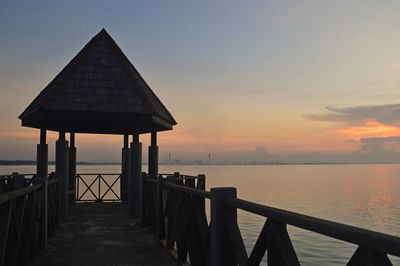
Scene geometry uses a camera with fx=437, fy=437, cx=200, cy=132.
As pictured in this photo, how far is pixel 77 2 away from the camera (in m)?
12.7

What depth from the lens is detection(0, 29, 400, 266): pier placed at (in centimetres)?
362

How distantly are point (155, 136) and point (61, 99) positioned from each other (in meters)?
3.66

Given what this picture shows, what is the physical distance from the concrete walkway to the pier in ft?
0.06

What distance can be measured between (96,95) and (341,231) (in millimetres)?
10324

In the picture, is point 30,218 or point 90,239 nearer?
point 30,218

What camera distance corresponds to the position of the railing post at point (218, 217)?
4895 millimetres

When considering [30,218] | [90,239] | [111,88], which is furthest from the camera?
[111,88]

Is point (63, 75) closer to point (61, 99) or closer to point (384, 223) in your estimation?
point (61, 99)

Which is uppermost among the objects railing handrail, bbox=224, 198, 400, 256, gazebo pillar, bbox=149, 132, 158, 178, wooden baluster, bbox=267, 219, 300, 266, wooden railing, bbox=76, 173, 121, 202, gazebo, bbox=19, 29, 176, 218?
gazebo, bbox=19, 29, 176, 218

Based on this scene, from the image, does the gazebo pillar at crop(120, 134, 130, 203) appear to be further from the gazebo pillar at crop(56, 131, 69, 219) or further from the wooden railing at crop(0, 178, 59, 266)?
the wooden railing at crop(0, 178, 59, 266)

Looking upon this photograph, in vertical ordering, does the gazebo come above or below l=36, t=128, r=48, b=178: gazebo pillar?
above

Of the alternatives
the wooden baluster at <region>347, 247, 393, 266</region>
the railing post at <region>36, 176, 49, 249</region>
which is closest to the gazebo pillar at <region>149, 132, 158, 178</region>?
the railing post at <region>36, 176, 49, 249</region>

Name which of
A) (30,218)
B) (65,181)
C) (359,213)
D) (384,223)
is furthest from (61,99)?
(359,213)

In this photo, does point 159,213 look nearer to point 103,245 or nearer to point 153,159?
point 103,245
